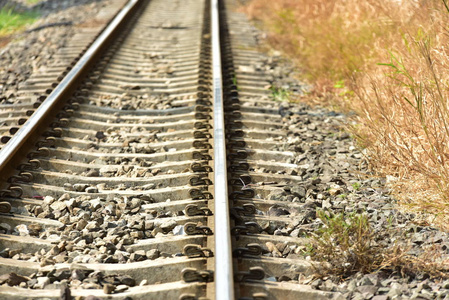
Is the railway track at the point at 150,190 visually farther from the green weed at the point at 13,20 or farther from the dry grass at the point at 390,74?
Answer: the green weed at the point at 13,20

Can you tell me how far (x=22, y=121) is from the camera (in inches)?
187

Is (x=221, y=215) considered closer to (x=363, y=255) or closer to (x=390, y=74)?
(x=363, y=255)

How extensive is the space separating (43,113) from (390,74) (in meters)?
3.03

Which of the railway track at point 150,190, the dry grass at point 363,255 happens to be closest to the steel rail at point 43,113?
the railway track at point 150,190

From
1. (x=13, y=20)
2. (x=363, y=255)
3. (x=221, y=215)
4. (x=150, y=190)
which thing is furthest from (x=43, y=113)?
(x=13, y=20)

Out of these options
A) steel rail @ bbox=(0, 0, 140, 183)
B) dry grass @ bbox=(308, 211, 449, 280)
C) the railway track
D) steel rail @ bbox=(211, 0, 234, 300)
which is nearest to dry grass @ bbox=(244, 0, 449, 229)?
dry grass @ bbox=(308, 211, 449, 280)

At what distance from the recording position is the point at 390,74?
498 cm

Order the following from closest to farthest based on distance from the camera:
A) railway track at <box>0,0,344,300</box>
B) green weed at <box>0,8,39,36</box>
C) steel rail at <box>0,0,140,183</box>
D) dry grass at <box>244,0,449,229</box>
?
railway track at <box>0,0,344,300</box>, dry grass at <box>244,0,449,229</box>, steel rail at <box>0,0,140,183</box>, green weed at <box>0,8,39,36</box>

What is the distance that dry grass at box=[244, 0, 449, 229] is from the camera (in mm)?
3717

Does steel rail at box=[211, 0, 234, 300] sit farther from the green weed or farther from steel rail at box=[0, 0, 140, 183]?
the green weed

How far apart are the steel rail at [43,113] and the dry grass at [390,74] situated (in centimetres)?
257

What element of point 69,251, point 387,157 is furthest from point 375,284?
point 69,251

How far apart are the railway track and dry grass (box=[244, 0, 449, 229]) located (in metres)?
0.71

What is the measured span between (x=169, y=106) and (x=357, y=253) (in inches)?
117
